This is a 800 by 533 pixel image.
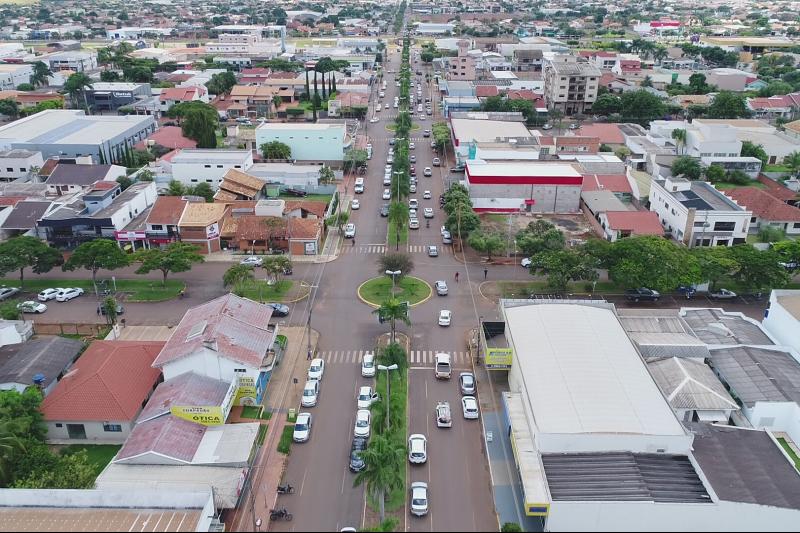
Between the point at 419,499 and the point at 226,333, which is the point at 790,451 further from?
the point at 226,333

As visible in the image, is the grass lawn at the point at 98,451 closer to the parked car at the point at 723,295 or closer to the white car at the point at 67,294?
the white car at the point at 67,294

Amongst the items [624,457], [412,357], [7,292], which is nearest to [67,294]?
[7,292]

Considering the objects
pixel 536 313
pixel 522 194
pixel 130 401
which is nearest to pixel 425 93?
pixel 522 194

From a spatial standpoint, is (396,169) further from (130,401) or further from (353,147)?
(130,401)

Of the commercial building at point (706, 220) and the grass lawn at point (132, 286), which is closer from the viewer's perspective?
the grass lawn at point (132, 286)

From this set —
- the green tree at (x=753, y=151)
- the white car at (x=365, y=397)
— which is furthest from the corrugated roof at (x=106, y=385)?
the green tree at (x=753, y=151)
